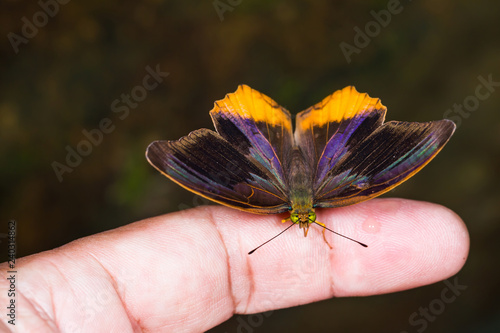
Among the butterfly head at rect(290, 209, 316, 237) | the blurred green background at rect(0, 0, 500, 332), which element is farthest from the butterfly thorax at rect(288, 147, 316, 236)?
the blurred green background at rect(0, 0, 500, 332)

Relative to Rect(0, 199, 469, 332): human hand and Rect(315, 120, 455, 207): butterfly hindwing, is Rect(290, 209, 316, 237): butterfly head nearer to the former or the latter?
Rect(315, 120, 455, 207): butterfly hindwing

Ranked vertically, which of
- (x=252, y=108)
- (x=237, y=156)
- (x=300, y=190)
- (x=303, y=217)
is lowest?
(x=303, y=217)

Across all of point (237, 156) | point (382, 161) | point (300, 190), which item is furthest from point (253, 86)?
point (382, 161)

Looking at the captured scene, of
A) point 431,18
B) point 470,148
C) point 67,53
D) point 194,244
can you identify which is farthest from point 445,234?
point 67,53

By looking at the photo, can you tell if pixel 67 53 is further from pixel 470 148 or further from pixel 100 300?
pixel 470 148

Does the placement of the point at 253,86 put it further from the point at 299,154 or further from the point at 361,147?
the point at 361,147

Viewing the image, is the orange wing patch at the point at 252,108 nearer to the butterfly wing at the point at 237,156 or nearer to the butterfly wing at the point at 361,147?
the butterfly wing at the point at 237,156
